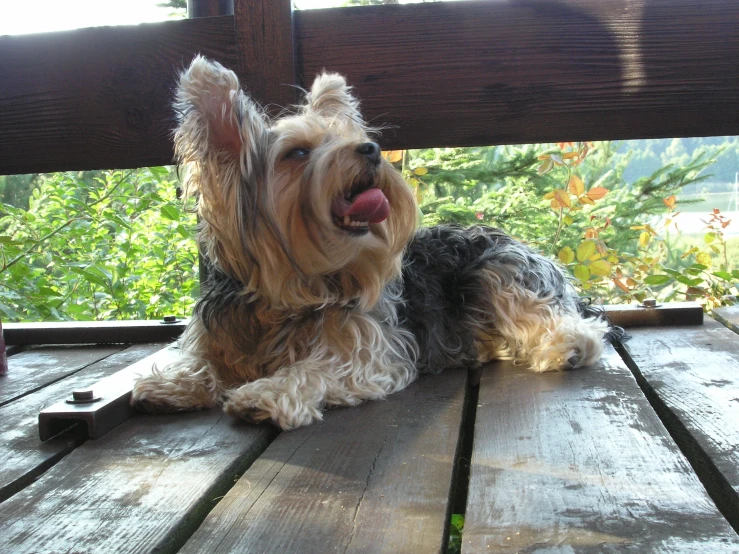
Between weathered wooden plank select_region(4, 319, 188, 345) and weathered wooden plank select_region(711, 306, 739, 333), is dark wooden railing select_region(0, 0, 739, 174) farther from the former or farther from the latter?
weathered wooden plank select_region(711, 306, 739, 333)

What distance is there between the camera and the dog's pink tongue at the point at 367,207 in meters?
2.61

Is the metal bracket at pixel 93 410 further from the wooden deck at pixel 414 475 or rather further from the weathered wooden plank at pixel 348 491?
the weathered wooden plank at pixel 348 491

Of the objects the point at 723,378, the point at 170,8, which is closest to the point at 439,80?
the point at 723,378

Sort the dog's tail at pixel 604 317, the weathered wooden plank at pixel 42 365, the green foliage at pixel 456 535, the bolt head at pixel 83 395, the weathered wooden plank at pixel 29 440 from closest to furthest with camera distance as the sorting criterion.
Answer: the green foliage at pixel 456 535 → the weathered wooden plank at pixel 29 440 → the bolt head at pixel 83 395 → the weathered wooden plank at pixel 42 365 → the dog's tail at pixel 604 317

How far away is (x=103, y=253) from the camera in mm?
5770

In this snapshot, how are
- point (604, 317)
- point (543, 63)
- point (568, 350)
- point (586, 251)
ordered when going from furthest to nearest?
1. point (586, 251)
2. point (604, 317)
3. point (568, 350)
4. point (543, 63)

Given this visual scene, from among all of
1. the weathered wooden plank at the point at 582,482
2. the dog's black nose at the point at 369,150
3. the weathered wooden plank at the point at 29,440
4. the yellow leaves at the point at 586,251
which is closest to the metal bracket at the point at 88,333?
the weathered wooden plank at the point at 29,440

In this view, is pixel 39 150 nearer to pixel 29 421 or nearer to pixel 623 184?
pixel 29 421

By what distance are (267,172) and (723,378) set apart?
1672 mm

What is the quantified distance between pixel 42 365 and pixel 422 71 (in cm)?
195

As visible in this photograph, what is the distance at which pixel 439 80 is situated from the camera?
288 centimetres

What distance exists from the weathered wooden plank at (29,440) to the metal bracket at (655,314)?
231cm

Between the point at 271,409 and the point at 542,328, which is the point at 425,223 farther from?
the point at 271,409

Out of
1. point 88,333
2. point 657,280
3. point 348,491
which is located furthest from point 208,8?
point 657,280
